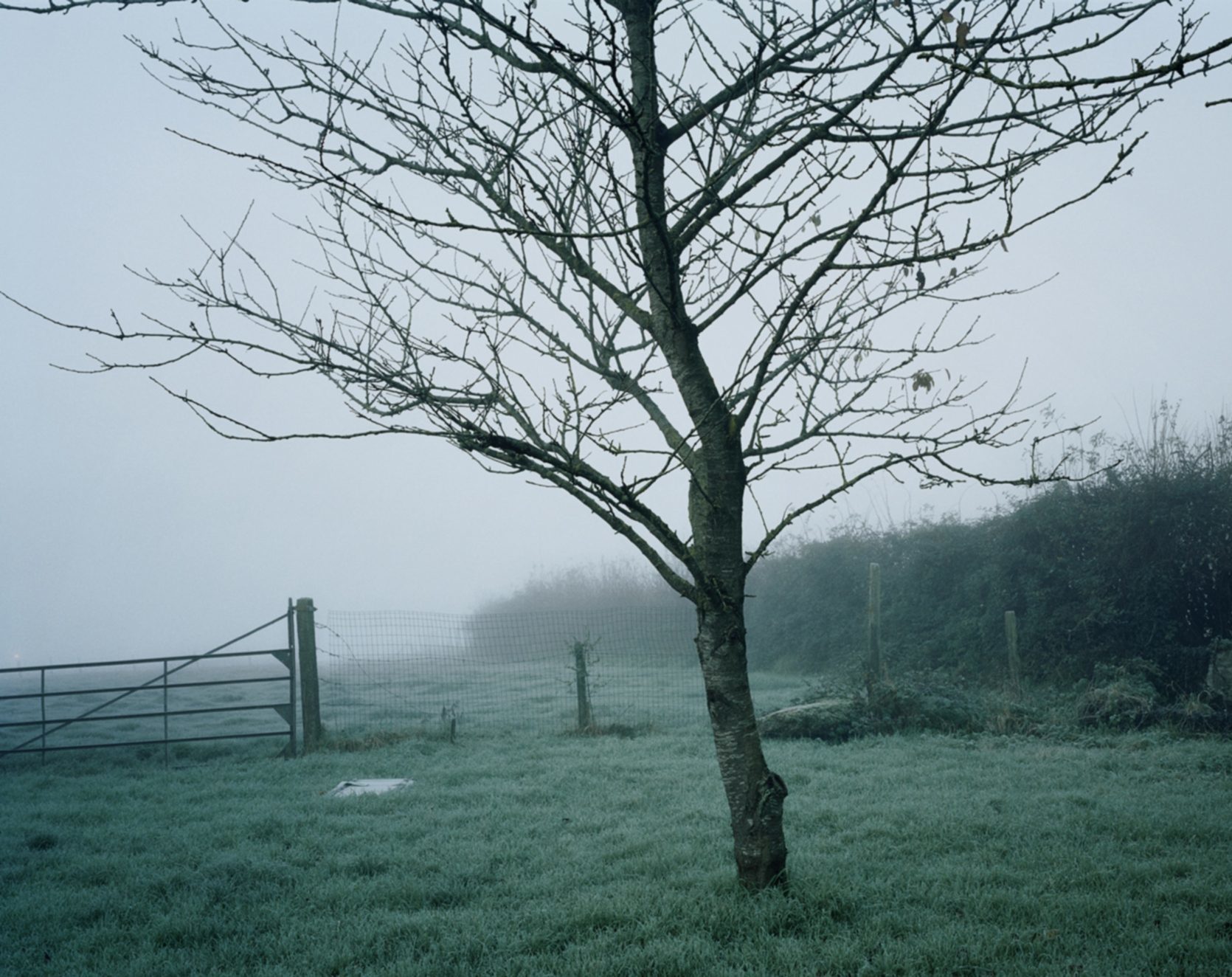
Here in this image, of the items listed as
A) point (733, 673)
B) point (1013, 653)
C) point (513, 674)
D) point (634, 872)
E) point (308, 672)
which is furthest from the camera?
point (513, 674)

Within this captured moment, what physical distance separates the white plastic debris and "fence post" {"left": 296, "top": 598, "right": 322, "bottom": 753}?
2.23m

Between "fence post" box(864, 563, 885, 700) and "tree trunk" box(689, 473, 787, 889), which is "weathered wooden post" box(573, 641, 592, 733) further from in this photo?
"tree trunk" box(689, 473, 787, 889)

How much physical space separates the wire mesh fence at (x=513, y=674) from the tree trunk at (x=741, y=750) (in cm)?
595

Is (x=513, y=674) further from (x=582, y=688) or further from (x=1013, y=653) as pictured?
(x=1013, y=653)

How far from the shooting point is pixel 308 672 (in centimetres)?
949

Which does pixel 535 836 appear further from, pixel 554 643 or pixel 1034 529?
pixel 1034 529

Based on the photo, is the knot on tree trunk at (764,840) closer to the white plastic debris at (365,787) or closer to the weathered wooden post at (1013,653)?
the white plastic debris at (365,787)

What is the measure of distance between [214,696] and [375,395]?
15.0m

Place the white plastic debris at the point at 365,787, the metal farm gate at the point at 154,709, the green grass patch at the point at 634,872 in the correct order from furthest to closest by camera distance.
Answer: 1. the metal farm gate at the point at 154,709
2. the white plastic debris at the point at 365,787
3. the green grass patch at the point at 634,872

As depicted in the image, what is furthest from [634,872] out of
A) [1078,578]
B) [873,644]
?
[1078,578]

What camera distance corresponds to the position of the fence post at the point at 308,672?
9344 millimetres

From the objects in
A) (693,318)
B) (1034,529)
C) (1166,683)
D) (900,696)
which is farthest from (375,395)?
(1034,529)

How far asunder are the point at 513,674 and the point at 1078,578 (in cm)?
807

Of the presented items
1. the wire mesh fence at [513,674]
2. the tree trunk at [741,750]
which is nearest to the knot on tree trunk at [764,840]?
the tree trunk at [741,750]
